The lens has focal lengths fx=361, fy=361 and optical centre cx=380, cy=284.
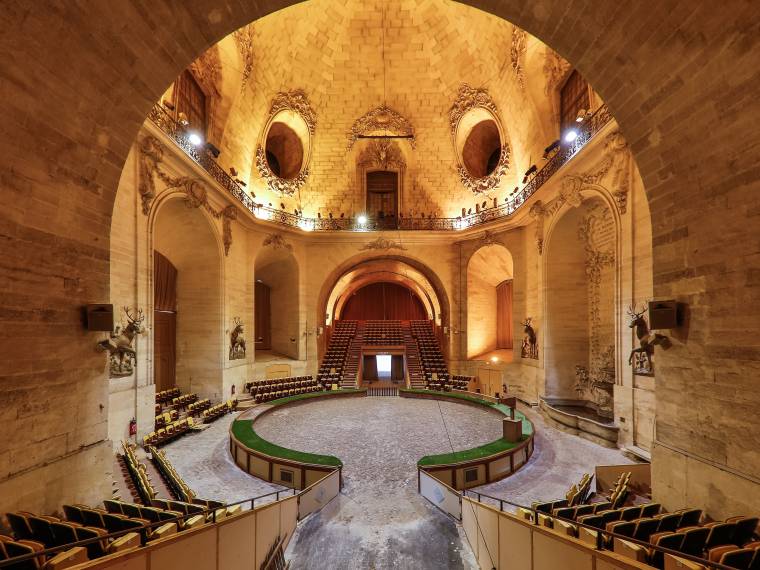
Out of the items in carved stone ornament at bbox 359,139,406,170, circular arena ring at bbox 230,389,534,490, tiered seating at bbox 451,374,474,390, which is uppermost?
carved stone ornament at bbox 359,139,406,170

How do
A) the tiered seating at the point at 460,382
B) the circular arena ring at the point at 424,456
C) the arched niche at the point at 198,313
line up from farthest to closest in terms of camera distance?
1. the tiered seating at the point at 460,382
2. the arched niche at the point at 198,313
3. the circular arena ring at the point at 424,456

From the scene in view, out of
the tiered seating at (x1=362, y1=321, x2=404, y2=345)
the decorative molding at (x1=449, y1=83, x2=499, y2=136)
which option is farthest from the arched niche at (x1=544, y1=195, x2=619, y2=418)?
the tiered seating at (x1=362, y1=321, x2=404, y2=345)

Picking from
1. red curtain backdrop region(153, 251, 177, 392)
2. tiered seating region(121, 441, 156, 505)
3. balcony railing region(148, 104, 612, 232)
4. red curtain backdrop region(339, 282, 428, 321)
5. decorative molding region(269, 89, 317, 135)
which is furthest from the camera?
red curtain backdrop region(339, 282, 428, 321)

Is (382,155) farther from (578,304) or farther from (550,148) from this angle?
(578,304)

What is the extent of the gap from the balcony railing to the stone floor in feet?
31.5

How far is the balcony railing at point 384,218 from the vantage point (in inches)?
487

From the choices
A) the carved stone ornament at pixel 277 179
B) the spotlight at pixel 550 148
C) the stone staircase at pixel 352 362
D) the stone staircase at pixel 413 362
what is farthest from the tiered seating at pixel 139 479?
the spotlight at pixel 550 148

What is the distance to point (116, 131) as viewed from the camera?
5.86m

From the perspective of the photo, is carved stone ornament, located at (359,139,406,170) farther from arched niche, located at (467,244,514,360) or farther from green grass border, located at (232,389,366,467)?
green grass border, located at (232,389,366,467)

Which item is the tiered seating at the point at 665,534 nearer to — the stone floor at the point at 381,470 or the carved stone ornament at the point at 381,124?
the stone floor at the point at 381,470

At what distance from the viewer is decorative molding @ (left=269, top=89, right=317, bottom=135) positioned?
62.8ft

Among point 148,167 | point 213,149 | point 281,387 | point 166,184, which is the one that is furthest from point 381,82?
point 281,387

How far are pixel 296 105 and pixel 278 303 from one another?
444 inches

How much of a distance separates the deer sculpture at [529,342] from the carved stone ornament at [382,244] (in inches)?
327
